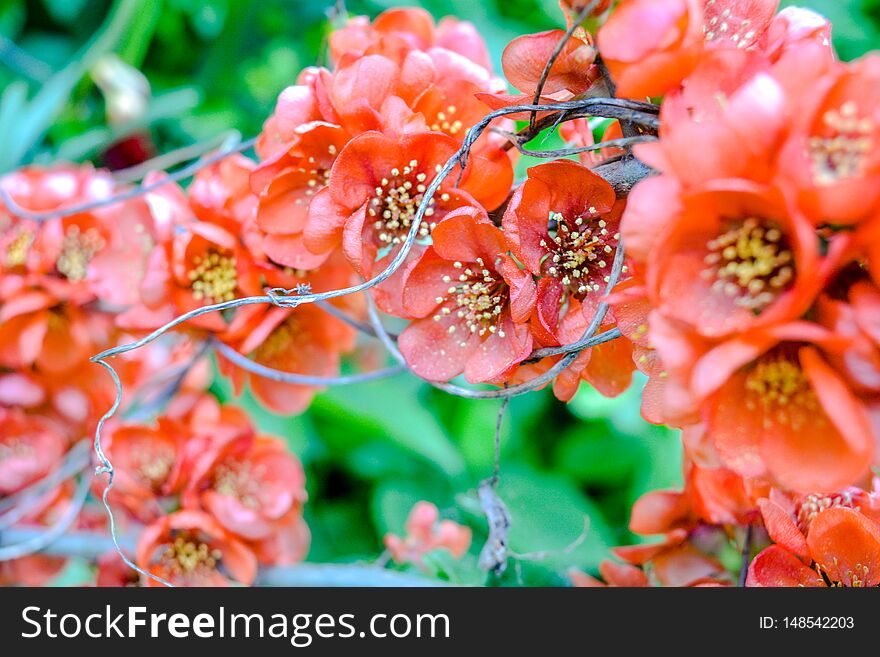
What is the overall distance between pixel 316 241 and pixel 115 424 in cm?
42

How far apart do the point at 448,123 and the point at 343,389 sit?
2.17 feet

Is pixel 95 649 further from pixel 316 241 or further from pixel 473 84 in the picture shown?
pixel 473 84

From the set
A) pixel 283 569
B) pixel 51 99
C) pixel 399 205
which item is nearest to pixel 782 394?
pixel 399 205

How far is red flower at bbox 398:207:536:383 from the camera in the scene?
43 centimetres

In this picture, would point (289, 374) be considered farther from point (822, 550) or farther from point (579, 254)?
point (822, 550)

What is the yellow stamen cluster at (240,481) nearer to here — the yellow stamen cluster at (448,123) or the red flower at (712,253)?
the yellow stamen cluster at (448,123)

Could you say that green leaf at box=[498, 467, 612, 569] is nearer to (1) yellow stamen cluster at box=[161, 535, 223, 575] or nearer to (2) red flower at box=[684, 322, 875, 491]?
(1) yellow stamen cluster at box=[161, 535, 223, 575]

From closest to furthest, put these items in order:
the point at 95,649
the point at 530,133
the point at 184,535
→ the point at 530,133
the point at 95,649
the point at 184,535

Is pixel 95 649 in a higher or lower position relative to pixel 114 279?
lower

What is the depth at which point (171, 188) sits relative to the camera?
0.69 metres

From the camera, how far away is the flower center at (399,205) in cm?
47

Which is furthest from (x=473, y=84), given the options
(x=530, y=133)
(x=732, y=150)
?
(x=732, y=150)

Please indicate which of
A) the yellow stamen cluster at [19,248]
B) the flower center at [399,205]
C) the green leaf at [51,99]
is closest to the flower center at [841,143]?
the flower center at [399,205]

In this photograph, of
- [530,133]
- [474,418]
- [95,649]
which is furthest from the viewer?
[474,418]
